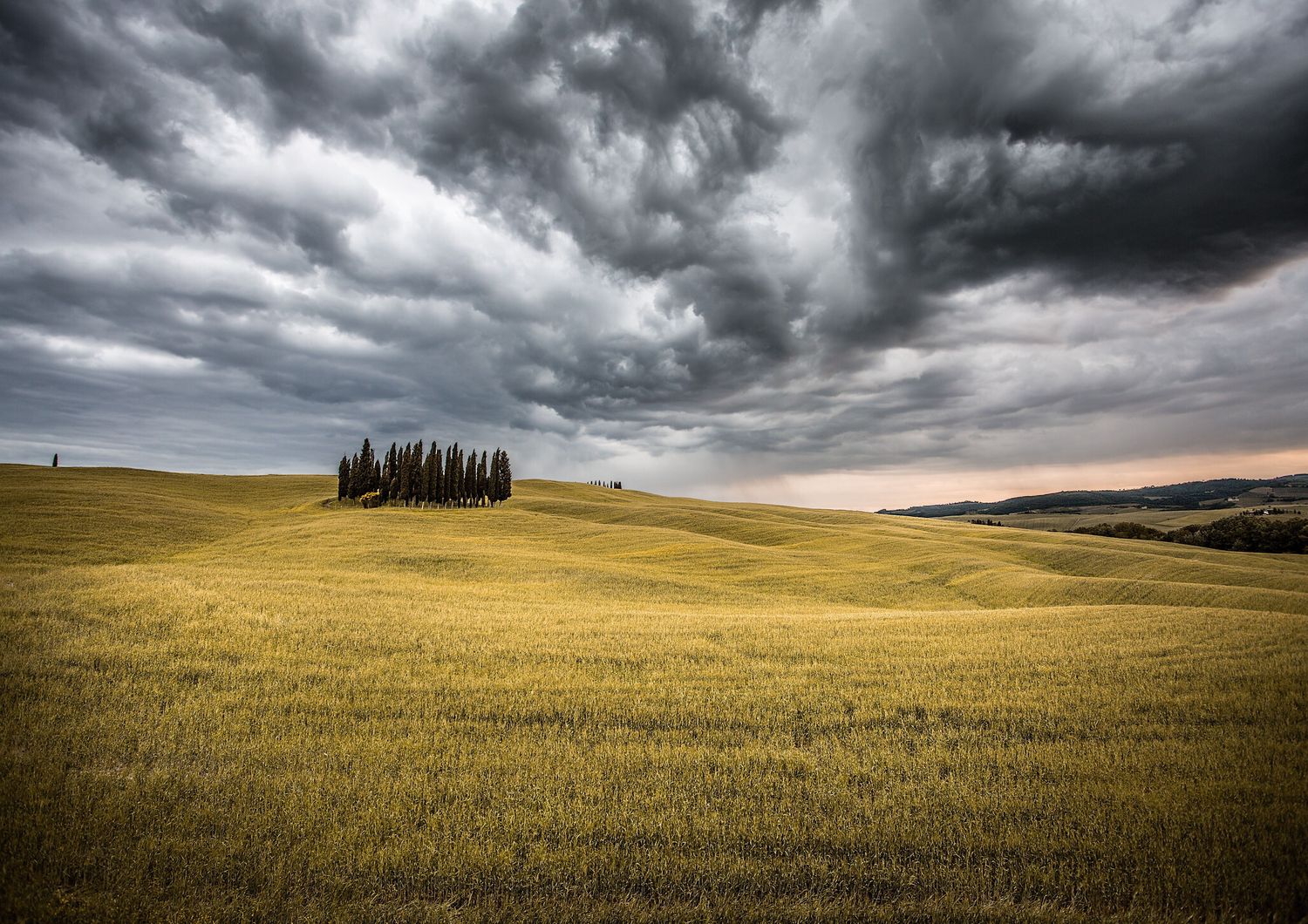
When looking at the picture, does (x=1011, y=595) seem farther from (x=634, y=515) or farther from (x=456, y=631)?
(x=634, y=515)

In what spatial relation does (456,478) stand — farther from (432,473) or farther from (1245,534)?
(1245,534)

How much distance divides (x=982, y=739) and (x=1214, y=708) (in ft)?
14.8

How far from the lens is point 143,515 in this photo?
51.3 metres

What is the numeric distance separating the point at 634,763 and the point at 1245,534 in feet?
312

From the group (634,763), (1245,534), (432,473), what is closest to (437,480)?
(432,473)

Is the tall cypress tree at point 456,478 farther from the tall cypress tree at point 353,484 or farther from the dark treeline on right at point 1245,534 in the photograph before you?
the dark treeline on right at point 1245,534

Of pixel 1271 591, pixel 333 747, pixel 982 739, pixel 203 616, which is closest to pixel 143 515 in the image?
pixel 203 616

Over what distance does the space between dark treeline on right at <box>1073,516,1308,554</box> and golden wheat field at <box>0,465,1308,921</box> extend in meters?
72.5

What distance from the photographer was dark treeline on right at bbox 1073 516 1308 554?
66.0 meters

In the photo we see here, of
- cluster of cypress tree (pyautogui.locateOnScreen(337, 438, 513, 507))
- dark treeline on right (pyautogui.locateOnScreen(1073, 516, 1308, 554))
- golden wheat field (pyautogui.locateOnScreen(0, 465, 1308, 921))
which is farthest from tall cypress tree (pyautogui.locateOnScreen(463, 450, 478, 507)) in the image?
dark treeline on right (pyautogui.locateOnScreen(1073, 516, 1308, 554))

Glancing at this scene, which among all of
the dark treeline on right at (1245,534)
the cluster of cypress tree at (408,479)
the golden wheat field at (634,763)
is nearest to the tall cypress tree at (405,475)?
the cluster of cypress tree at (408,479)

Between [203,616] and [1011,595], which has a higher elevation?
[203,616]

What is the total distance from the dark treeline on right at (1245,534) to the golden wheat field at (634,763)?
7248cm

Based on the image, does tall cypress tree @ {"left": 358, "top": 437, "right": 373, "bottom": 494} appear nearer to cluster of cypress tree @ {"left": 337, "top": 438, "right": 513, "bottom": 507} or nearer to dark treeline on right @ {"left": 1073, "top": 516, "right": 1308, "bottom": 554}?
cluster of cypress tree @ {"left": 337, "top": 438, "right": 513, "bottom": 507}
